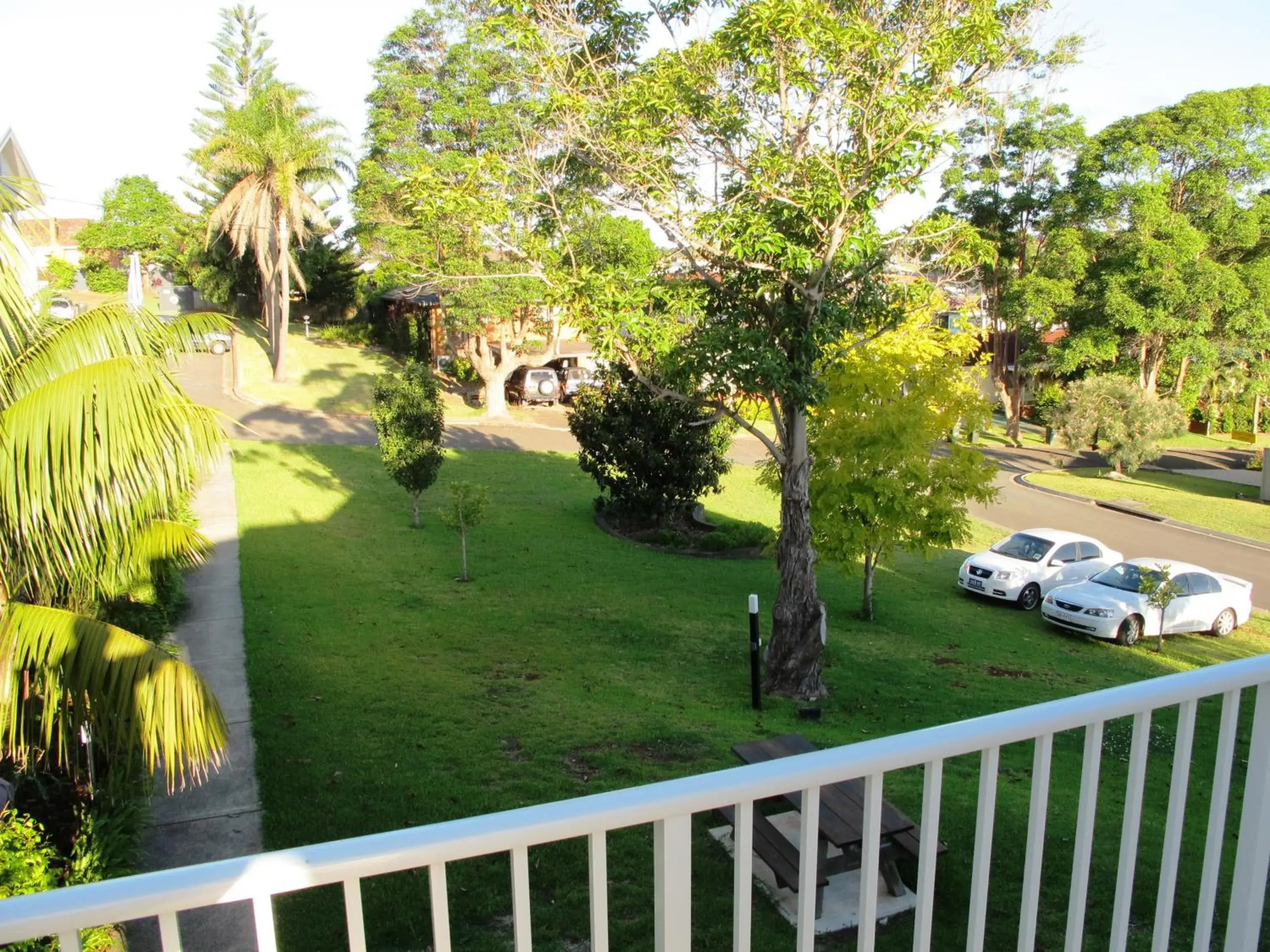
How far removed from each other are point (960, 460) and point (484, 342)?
2228 centimetres

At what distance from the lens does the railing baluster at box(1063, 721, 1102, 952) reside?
1923mm

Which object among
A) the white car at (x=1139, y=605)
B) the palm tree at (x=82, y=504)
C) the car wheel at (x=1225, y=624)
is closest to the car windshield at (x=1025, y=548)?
the white car at (x=1139, y=605)

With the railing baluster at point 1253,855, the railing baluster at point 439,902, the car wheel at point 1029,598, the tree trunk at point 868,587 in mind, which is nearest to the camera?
the railing baluster at point 439,902

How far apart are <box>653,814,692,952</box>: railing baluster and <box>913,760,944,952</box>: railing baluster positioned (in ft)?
1.36

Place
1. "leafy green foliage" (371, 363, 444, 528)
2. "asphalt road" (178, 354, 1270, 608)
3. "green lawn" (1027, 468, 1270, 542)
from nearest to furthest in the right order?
"leafy green foliage" (371, 363, 444, 528) → "asphalt road" (178, 354, 1270, 608) → "green lawn" (1027, 468, 1270, 542)

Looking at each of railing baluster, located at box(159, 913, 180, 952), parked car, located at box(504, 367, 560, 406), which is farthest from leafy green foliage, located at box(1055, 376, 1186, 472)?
railing baluster, located at box(159, 913, 180, 952)

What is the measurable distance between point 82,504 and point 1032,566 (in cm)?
1647

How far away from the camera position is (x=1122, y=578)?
16.3m

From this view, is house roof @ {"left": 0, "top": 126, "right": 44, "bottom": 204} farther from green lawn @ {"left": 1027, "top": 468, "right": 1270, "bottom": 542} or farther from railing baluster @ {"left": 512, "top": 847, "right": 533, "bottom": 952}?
green lawn @ {"left": 1027, "top": 468, "right": 1270, "bottom": 542}

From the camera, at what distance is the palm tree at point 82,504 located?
A: 4.78 metres

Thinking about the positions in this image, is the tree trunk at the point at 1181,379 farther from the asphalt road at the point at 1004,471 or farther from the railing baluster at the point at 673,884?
the railing baluster at the point at 673,884

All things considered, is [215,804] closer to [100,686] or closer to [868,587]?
[100,686]

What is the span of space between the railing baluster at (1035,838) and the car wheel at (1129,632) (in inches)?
600

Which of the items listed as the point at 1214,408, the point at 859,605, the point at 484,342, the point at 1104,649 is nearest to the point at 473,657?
the point at 859,605
